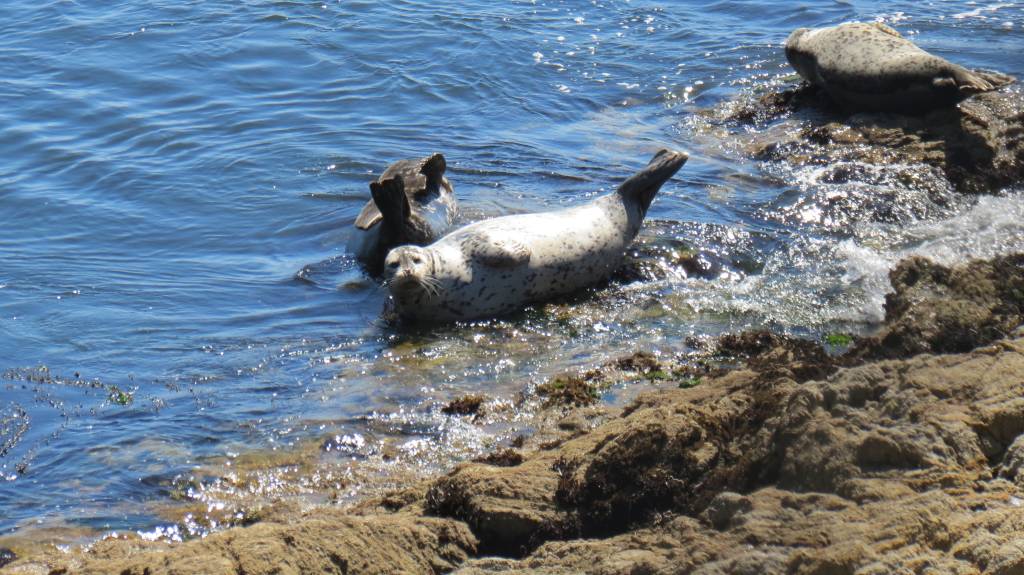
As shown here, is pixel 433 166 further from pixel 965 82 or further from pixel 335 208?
pixel 965 82

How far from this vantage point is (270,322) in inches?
285

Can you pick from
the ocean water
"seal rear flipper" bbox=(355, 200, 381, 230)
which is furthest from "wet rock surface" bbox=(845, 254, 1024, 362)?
"seal rear flipper" bbox=(355, 200, 381, 230)

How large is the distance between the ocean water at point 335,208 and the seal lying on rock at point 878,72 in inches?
39.1

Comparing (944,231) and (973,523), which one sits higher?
(973,523)

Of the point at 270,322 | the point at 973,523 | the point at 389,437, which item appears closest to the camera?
the point at 973,523

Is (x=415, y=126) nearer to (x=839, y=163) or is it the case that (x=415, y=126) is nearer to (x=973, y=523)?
(x=839, y=163)

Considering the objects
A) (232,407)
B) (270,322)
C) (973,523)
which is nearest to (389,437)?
(232,407)

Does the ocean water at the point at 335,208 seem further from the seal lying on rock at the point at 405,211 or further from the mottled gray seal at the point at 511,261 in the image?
the seal lying on rock at the point at 405,211

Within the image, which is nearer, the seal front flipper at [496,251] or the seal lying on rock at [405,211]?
the seal front flipper at [496,251]

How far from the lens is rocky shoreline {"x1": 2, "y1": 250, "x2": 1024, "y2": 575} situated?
309 centimetres

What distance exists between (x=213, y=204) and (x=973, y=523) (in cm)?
743

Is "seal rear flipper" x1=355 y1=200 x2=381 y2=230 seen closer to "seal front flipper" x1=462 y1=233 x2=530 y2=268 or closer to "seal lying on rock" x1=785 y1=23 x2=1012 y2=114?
"seal front flipper" x1=462 y1=233 x2=530 y2=268

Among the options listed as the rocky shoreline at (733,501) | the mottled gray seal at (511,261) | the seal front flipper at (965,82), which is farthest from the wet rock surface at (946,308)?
the seal front flipper at (965,82)

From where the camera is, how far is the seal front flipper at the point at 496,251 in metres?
7.33
